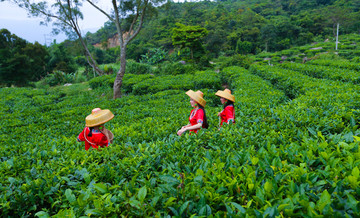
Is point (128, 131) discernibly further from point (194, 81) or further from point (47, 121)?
point (194, 81)

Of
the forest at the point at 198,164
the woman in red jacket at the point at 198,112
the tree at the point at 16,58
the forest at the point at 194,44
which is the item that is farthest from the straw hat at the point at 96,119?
the tree at the point at 16,58

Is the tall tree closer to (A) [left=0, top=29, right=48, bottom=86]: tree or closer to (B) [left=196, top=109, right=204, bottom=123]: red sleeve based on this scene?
(B) [left=196, top=109, right=204, bottom=123]: red sleeve

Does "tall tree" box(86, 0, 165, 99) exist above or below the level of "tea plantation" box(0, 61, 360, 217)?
above

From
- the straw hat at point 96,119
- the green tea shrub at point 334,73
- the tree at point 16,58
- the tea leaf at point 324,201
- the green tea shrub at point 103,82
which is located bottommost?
the green tea shrub at point 334,73

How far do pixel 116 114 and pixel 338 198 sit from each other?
664cm

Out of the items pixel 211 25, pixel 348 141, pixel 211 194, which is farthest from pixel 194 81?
pixel 211 25

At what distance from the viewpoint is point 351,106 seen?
3893mm

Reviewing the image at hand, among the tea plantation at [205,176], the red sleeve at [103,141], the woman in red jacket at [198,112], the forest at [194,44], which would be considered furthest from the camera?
the forest at [194,44]

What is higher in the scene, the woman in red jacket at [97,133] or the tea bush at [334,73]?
the woman in red jacket at [97,133]

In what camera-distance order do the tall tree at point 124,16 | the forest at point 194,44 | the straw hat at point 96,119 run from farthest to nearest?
the forest at point 194,44 → the tall tree at point 124,16 → the straw hat at point 96,119

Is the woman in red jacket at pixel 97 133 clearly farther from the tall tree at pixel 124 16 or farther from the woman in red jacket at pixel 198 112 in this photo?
the tall tree at pixel 124 16

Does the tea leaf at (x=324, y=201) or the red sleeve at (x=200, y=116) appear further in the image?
the red sleeve at (x=200, y=116)

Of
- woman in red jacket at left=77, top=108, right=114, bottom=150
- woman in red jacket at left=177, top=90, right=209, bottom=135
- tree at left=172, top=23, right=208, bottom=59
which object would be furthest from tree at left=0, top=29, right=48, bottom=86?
woman in red jacket at left=177, top=90, right=209, bottom=135

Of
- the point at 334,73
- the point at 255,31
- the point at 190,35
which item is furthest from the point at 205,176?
the point at 255,31
